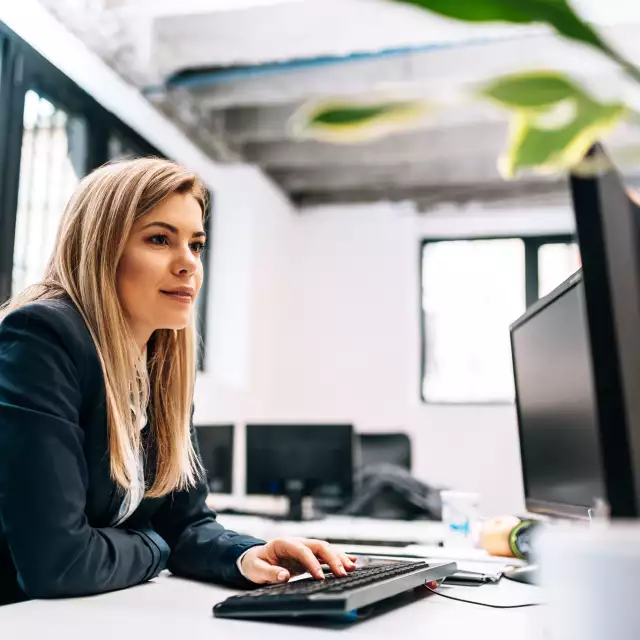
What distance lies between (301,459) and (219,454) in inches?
16.5

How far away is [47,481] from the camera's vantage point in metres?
0.99

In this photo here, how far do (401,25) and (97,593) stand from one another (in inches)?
116

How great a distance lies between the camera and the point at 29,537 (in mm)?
990

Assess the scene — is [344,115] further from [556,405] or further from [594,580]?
[556,405]

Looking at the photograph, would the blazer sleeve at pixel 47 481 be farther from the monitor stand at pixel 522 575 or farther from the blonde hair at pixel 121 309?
the monitor stand at pixel 522 575

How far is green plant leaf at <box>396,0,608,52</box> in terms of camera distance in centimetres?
38

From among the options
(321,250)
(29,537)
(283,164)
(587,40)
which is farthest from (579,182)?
(321,250)

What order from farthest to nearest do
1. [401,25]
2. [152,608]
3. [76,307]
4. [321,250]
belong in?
[321,250]
[401,25]
[76,307]
[152,608]

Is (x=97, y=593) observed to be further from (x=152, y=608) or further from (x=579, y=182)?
(x=579, y=182)

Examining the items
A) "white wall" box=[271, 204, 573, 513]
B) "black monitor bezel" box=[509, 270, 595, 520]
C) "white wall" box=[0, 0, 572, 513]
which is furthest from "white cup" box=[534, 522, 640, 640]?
"white wall" box=[271, 204, 573, 513]

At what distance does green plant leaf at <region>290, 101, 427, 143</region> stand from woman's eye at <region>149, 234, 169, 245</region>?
3.31 feet

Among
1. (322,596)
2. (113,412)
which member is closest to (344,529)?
(113,412)

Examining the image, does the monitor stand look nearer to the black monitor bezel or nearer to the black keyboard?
the black monitor bezel

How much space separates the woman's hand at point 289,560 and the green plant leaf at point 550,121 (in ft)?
2.58
